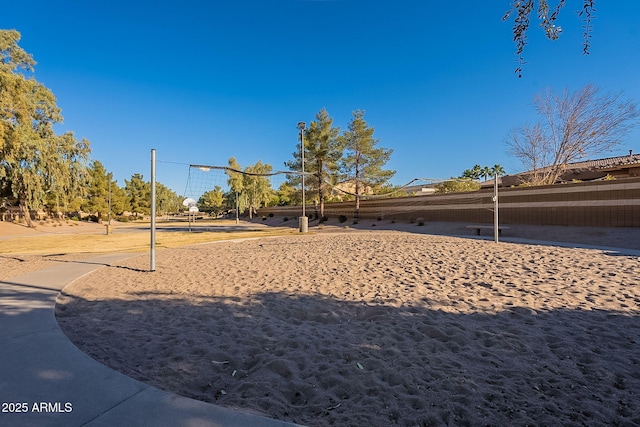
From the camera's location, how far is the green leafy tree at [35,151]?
21.5m

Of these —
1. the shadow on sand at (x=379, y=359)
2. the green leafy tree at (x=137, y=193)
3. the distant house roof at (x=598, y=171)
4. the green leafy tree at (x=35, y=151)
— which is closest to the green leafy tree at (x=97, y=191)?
the green leafy tree at (x=35, y=151)

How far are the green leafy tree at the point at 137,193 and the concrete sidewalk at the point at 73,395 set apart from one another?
210 ft

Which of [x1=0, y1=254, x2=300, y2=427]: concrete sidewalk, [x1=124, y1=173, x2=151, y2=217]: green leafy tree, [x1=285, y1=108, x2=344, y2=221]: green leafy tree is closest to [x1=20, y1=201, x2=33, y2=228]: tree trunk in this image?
[x1=285, y1=108, x2=344, y2=221]: green leafy tree

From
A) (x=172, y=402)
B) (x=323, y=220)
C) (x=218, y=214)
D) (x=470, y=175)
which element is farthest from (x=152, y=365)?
(x=218, y=214)

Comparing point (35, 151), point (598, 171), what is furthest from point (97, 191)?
point (598, 171)

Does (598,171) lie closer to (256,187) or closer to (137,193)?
(256,187)

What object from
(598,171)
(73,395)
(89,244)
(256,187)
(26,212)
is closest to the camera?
(73,395)

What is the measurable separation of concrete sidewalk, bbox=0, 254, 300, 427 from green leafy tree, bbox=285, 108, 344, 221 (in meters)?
28.0

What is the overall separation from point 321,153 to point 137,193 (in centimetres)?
4636

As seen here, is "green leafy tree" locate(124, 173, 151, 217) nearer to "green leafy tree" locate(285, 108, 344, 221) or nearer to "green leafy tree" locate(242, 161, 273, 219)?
"green leafy tree" locate(242, 161, 273, 219)

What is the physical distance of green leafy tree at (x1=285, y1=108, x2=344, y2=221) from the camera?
102 feet

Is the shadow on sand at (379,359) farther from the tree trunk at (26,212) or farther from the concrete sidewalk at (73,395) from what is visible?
the tree trunk at (26,212)

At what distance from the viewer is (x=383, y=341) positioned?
143 inches

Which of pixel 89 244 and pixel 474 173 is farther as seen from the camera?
pixel 474 173
